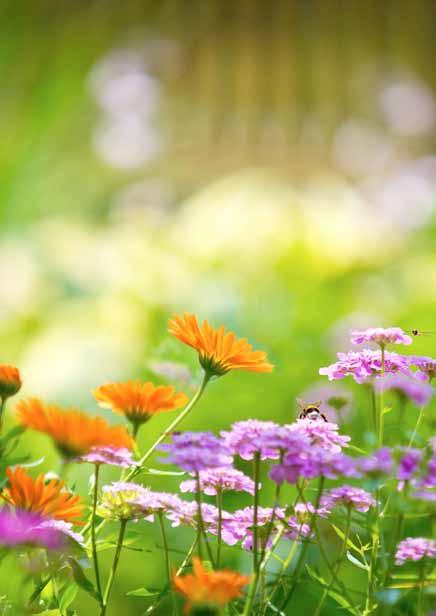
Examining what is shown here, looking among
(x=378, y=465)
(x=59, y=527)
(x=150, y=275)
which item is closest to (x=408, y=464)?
(x=378, y=465)

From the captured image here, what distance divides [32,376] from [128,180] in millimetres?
2731

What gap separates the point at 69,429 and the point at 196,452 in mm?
52

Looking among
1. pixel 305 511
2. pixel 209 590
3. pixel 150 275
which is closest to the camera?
pixel 209 590

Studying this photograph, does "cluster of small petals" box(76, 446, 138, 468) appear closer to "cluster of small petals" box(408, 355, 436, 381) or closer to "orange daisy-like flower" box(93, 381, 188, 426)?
"orange daisy-like flower" box(93, 381, 188, 426)

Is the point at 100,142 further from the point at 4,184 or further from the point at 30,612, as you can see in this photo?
the point at 30,612

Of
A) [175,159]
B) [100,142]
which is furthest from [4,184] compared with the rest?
[175,159]

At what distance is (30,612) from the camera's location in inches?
12.9

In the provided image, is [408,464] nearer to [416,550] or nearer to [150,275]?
[416,550]

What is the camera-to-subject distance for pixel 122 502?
335 millimetres

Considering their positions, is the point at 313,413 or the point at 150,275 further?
the point at 150,275

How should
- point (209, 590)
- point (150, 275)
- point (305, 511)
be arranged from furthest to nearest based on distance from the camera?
point (150, 275)
point (305, 511)
point (209, 590)

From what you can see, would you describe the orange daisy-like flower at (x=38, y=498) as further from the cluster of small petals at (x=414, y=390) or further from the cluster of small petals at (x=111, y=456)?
→ the cluster of small petals at (x=414, y=390)

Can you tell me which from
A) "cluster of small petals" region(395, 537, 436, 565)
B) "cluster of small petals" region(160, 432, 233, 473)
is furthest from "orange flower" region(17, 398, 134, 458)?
"cluster of small petals" region(395, 537, 436, 565)

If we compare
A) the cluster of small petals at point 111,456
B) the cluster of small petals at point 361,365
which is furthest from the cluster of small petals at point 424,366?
the cluster of small petals at point 111,456
